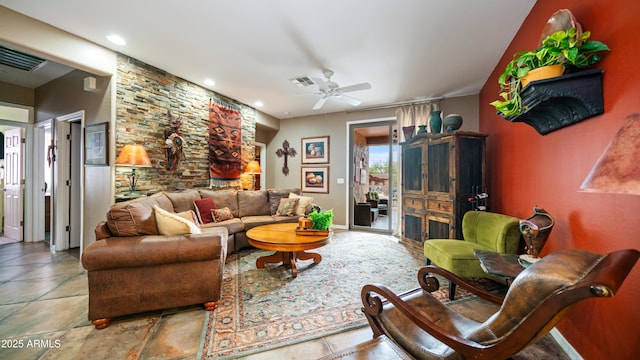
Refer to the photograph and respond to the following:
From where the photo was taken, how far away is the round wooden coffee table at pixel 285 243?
2.61m

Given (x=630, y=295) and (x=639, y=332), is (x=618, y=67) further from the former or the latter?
(x=639, y=332)

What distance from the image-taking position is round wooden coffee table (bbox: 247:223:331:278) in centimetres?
261

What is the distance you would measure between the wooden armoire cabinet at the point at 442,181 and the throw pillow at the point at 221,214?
3.15 meters

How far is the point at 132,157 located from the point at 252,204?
2.01 m

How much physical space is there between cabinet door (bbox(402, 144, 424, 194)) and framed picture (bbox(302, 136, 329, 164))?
2180mm

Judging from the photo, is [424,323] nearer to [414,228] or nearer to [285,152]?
[414,228]

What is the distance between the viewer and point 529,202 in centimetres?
234

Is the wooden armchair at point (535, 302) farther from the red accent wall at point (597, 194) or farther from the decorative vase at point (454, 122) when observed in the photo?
the decorative vase at point (454, 122)

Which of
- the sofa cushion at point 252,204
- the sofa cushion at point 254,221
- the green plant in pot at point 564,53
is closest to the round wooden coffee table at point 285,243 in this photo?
the sofa cushion at point 254,221

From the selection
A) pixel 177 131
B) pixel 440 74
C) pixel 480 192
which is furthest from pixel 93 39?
pixel 480 192

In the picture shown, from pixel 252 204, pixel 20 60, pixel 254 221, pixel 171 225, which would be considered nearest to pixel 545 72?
pixel 171 225

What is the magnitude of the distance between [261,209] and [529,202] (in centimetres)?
395

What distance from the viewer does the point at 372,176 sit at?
5.55 m

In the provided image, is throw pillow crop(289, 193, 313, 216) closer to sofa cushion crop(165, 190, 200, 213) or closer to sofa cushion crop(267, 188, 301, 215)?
sofa cushion crop(267, 188, 301, 215)
